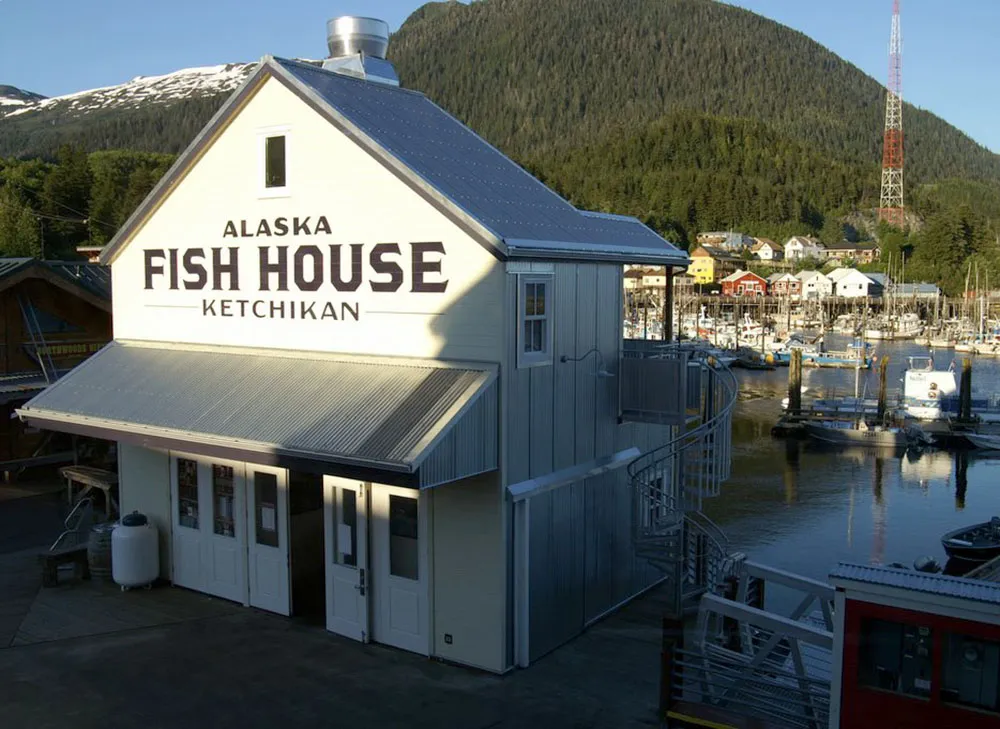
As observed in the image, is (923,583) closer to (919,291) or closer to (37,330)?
(37,330)

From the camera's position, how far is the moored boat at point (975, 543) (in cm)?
2686

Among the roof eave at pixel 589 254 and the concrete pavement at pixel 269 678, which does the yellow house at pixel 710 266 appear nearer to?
the roof eave at pixel 589 254

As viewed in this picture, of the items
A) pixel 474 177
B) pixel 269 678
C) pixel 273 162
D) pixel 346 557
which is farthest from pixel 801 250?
pixel 269 678

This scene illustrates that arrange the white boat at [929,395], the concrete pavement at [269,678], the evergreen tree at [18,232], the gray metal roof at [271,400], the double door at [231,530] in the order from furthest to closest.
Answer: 1. the evergreen tree at [18,232]
2. the white boat at [929,395]
3. the double door at [231,530]
4. the gray metal roof at [271,400]
5. the concrete pavement at [269,678]

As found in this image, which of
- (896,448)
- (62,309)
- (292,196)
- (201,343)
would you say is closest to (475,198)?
(292,196)

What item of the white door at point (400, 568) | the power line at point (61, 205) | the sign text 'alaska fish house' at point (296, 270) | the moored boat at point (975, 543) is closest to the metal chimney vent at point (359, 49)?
the sign text 'alaska fish house' at point (296, 270)

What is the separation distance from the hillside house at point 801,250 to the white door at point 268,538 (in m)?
180

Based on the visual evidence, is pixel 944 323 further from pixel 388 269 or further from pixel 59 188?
pixel 388 269

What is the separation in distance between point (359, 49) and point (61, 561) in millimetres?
10150

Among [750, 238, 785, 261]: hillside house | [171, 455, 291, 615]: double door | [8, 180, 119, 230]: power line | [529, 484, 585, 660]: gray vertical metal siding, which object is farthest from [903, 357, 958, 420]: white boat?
[750, 238, 785, 261]: hillside house

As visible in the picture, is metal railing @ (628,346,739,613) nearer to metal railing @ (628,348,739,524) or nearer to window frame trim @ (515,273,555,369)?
metal railing @ (628,348,739,524)

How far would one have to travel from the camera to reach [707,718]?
9.70 metres

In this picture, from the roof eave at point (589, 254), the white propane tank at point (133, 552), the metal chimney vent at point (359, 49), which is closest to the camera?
the roof eave at point (589, 254)

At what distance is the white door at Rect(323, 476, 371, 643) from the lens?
507 inches
